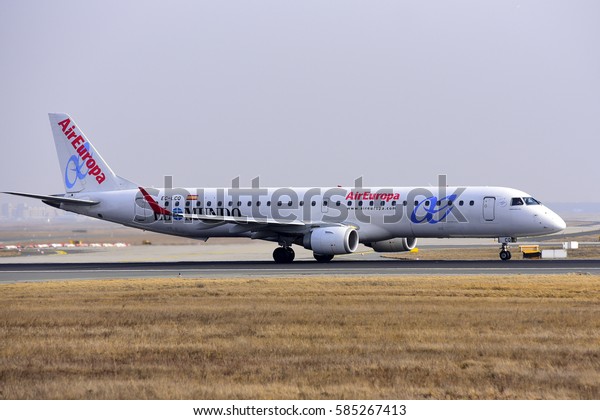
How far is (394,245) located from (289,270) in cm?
987


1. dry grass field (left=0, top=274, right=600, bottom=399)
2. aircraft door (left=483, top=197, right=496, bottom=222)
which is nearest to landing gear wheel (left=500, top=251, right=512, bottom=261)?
aircraft door (left=483, top=197, right=496, bottom=222)

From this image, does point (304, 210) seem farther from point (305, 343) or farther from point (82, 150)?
point (305, 343)

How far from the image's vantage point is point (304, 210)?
4719 cm

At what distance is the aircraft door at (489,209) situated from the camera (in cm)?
4356

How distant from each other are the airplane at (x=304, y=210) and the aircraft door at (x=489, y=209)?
5cm

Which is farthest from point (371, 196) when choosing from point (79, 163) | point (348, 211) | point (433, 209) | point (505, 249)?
point (79, 163)

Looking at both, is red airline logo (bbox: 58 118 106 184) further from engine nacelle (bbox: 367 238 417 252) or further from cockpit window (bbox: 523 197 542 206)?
cockpit window (bbox: 523 197 542 206)

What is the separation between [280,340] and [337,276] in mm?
17001

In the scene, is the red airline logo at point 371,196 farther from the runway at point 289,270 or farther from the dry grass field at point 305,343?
the dry grass field at point 305,343

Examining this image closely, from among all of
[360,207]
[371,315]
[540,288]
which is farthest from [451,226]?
[371,315]

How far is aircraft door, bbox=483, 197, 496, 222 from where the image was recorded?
143 feet

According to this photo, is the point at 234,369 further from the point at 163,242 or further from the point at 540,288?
the point at 163,242

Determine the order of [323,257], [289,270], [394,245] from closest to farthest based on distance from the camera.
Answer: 1. [289,270]
2. [323,257]
3. [394,245]

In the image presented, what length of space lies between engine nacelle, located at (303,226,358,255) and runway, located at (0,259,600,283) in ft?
2.56
